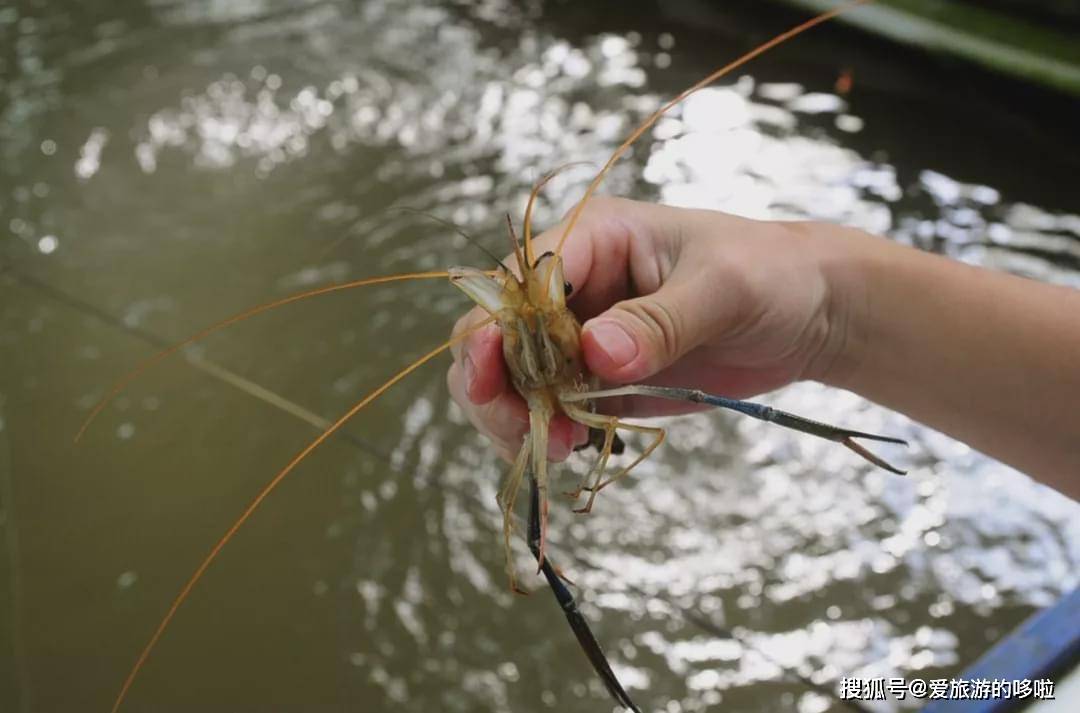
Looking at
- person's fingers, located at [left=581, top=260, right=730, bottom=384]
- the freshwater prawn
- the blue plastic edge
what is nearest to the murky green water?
the blue plastic edge

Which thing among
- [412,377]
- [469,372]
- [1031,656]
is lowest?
[412,377]

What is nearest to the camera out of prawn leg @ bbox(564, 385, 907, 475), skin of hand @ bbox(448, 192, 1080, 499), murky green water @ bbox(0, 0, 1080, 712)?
prawn leg @ bbox(564, 385, 907, 475)

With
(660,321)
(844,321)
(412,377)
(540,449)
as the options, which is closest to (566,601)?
(540,449)

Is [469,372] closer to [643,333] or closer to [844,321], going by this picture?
[643,333]

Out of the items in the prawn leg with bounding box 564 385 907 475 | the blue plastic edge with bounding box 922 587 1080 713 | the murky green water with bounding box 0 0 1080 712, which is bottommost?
the murky green water with bounding box 0 0 1080 712

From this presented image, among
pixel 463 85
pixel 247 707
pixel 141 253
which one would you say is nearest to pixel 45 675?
pixel 247 707

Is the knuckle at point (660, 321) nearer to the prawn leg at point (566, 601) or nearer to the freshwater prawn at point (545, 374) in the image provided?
the freshwater prawn at point (545, 374)

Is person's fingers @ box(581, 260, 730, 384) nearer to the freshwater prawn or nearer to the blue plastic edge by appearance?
the freshwater prawn

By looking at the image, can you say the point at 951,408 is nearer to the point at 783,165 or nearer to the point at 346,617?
the point at 346,617
